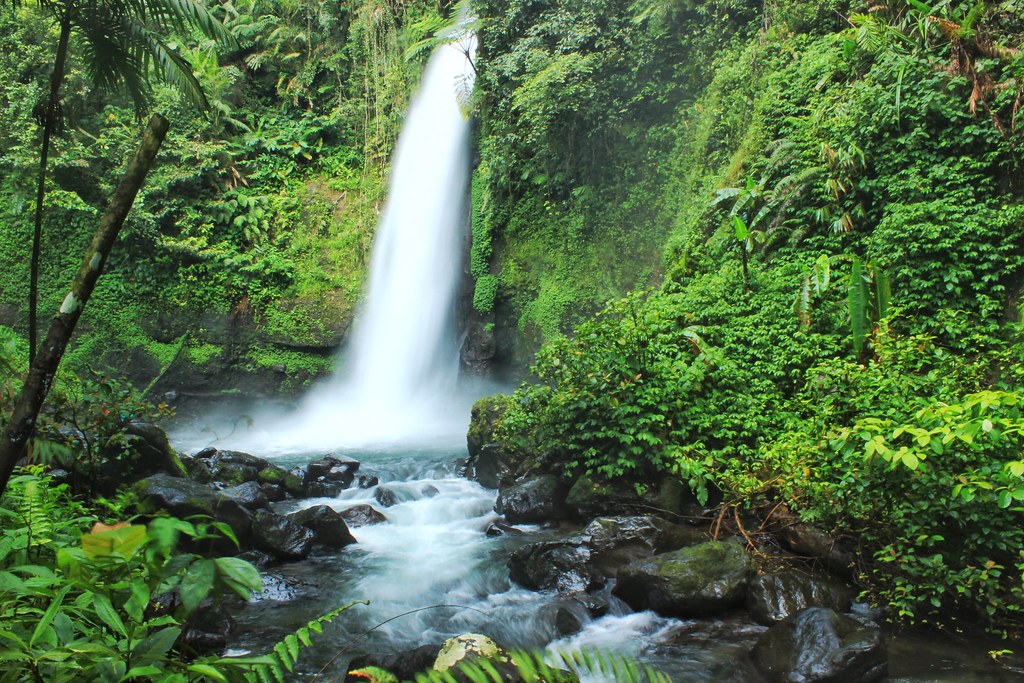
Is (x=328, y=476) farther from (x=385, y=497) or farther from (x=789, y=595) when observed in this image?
(x=789, y=595)

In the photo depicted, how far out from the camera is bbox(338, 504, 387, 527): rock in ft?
26.4

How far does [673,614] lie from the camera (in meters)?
5.47

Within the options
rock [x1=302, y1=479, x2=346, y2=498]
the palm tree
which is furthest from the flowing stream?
the palm tree

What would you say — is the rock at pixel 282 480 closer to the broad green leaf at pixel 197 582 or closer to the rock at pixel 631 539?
the rock at pixel 631 539

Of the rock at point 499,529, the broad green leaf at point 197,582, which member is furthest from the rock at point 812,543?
the broad green leaf at point 197,582

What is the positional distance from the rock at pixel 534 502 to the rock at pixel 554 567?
135cm

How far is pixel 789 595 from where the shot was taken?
5.29 m

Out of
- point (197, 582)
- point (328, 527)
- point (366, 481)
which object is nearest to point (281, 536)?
point (328, 527)

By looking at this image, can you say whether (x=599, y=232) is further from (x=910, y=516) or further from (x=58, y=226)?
(x=58, y=226)

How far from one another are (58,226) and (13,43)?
13.1 ft

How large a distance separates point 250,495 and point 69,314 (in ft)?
21.4

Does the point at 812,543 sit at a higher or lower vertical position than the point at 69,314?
lower

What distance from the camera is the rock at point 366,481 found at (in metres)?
9.52

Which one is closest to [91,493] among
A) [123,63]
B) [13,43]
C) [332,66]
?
→ [123,63]
